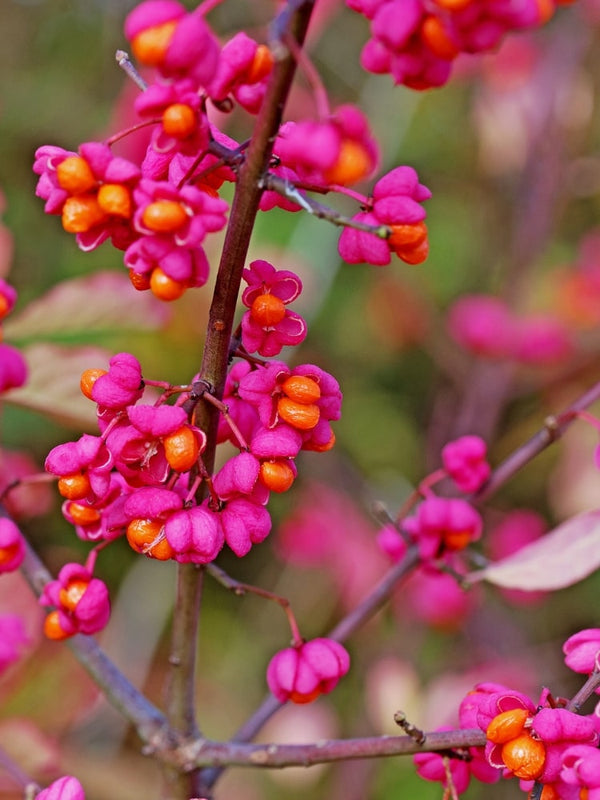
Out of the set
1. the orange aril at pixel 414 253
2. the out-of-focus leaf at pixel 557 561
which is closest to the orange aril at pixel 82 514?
the orange aril at pixel 414 253

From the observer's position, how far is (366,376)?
75.4 inches

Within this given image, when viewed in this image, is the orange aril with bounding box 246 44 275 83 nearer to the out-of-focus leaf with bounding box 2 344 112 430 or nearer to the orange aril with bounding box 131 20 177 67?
the orange aril with bounding box 131 20 177 67

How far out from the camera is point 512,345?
163cm

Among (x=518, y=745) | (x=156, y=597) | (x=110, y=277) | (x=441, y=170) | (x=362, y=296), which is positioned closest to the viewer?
(x=518, y=745)

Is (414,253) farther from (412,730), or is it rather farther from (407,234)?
(412,730)

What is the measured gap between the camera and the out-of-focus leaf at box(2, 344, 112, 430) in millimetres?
843

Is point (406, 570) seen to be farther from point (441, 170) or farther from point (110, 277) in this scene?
point (441, 170)

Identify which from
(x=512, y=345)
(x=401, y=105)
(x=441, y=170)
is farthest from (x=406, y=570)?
(x=441, y=170)

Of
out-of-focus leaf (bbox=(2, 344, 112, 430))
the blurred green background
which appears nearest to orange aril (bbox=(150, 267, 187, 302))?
out-of-focus leaf (bbox=(2, 344, 112, 430))

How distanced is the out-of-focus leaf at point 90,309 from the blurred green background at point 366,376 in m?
0.15

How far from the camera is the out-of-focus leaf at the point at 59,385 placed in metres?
0.84

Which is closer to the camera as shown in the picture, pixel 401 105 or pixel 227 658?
pixel 227 658

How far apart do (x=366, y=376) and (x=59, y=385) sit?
111cm

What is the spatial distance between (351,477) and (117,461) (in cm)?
127
